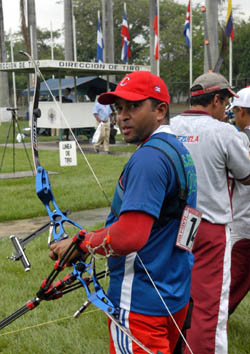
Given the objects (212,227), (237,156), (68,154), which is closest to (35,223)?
(68,154)

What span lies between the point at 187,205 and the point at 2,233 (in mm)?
5394

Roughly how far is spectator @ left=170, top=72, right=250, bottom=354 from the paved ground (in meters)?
4.28

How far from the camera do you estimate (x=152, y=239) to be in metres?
2.28

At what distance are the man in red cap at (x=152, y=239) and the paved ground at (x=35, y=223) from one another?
16.3ft

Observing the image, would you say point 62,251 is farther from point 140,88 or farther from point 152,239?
point 140,88

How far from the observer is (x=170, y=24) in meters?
66.8

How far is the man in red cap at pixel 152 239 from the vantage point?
218cm

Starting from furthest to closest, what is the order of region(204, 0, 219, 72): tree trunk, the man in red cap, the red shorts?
region(204, 0, 219, 72): tree trunk
the red shorts
the man in red cap

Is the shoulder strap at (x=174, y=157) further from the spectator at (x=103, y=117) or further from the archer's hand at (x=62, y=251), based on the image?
the spectator at (x=103, y=117)

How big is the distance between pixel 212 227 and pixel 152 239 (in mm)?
1117

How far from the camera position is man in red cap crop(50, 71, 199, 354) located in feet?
7.16

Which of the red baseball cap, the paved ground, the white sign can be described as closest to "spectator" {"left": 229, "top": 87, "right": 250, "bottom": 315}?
the red baseball cap

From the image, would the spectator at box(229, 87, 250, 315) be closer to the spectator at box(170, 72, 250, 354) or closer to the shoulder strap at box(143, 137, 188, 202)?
the spectator at box(170, 72, 250, 354)

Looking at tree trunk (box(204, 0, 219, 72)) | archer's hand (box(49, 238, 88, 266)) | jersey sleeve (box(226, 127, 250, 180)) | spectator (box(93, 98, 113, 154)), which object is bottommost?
spectator (box(93, 98, 113, 154))
